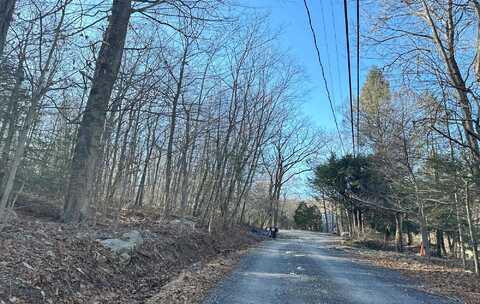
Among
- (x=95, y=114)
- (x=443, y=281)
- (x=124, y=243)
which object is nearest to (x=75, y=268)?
(x=124, y=243)

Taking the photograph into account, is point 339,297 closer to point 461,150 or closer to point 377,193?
point 461,150

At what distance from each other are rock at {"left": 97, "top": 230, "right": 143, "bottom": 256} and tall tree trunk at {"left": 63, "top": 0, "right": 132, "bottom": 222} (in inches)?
→ 39.5

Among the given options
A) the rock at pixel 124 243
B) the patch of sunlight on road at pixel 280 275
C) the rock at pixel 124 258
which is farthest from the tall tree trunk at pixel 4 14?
the patch of sunlight on road at pixel 280 275

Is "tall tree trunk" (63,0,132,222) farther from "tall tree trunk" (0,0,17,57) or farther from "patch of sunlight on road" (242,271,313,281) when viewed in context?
"patch of sunlight on road" (242,271,313,281)

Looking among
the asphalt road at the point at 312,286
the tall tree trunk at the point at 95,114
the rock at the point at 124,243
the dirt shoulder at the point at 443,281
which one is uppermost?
the tall tree trunk at the point at 95,114

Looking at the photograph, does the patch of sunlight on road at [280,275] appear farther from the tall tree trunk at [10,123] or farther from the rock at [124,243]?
the tall tree trunk at [10,123]

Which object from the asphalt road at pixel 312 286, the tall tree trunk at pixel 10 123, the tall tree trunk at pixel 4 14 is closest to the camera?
the tall tree trunk at pixel 4 14

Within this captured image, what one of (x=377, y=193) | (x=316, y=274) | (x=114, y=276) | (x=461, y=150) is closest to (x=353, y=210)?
(x=377, y=193)

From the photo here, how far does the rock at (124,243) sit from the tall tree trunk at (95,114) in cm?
100

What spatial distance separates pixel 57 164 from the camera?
1662 centimetres

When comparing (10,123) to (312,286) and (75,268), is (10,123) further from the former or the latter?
(312,286)

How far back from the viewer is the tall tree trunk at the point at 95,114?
7590 millimetres

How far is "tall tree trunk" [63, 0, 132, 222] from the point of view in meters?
7.59

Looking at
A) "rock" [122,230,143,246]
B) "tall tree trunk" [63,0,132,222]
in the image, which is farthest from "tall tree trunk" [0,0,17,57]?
"rock" [122,230,143,246]
